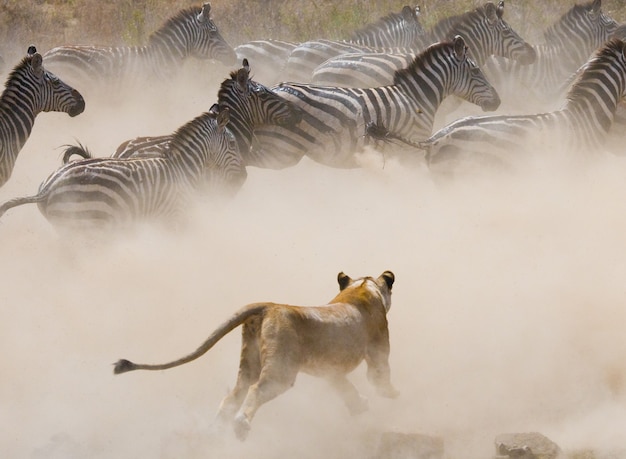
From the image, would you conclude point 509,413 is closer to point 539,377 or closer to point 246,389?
point 539,377

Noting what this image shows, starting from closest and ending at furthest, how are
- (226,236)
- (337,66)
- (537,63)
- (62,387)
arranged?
1. (62,387)
2. (226,236)
3. (337,66)
4. (537,63)

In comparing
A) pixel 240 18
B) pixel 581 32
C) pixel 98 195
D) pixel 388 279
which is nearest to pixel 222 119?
pixel 98 195

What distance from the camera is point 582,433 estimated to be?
10.3 m

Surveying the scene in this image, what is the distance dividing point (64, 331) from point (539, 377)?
4.36 m

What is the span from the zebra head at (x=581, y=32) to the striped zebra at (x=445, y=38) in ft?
5.53

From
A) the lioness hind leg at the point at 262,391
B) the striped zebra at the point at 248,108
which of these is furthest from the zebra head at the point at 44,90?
the lioness hind leg at the point at 262,391

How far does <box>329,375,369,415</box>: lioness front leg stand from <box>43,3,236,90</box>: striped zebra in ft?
42.2

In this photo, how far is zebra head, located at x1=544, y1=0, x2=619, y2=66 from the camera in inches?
883

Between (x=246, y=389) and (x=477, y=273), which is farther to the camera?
(x=477, y=273)

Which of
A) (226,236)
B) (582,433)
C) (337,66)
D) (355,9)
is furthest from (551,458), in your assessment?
(355,9)

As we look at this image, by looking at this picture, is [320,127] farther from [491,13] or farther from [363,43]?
[363,43]

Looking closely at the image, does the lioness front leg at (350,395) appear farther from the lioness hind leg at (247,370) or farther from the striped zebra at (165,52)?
the striped zebra at (165,52)

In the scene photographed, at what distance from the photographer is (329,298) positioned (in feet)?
43.5

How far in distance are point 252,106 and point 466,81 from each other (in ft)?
10.6
